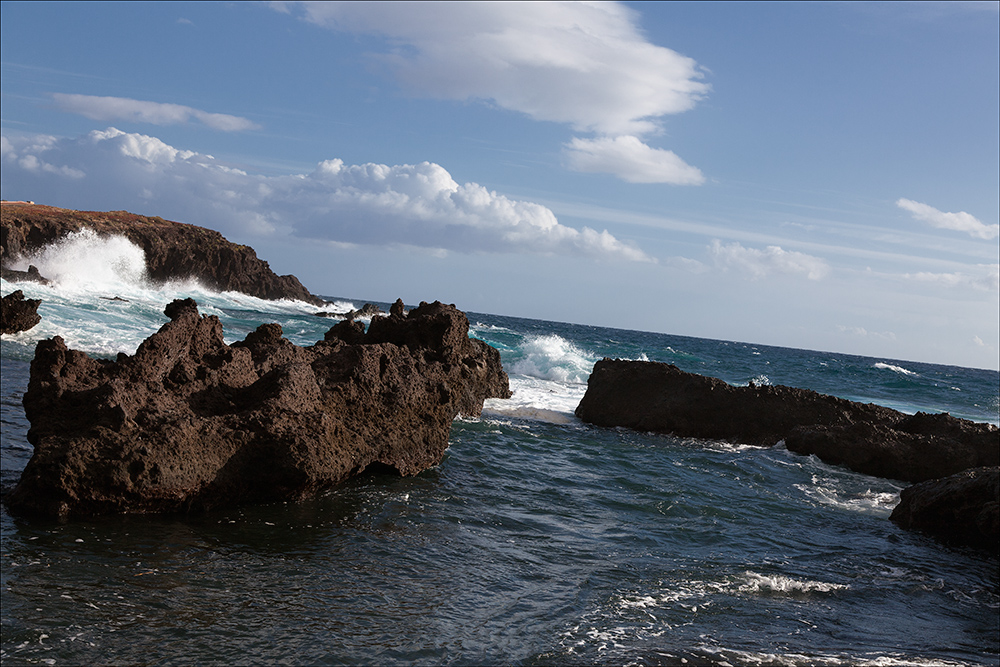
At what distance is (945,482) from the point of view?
356 inches

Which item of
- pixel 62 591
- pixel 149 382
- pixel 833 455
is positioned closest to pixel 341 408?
pixel 149 382

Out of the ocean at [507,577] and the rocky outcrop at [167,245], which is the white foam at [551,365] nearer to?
the ocean at [507,577]

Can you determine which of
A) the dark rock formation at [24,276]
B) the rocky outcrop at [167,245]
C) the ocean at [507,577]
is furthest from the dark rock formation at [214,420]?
the rocky outcrop at [167,245]

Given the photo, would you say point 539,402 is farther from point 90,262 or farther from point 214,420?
point 90,262

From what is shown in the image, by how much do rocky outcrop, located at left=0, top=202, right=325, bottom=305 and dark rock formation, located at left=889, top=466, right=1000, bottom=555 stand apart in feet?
158

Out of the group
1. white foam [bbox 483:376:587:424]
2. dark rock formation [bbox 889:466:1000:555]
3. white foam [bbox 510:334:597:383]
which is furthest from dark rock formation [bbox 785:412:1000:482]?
white foam [bbox 510:334:597:383]

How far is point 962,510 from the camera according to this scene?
8492mm

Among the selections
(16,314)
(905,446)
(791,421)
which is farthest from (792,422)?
(16,314)

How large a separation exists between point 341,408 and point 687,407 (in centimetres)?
817

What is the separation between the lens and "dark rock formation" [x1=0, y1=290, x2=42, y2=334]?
764 inches

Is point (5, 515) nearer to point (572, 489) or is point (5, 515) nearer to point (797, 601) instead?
point (572, 489)

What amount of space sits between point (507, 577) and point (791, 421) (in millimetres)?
9868

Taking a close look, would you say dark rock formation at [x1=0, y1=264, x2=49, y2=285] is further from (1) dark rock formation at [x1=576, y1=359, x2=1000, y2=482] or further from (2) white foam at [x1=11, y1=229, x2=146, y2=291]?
(1) dark rock formation at [x1=576, y1=359, x2=1000, y2=482]

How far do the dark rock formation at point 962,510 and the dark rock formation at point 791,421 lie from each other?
3152 mm
